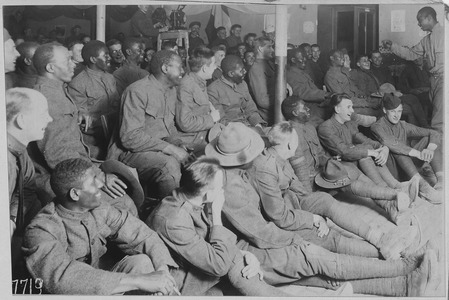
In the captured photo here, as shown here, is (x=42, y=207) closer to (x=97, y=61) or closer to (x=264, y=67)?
(x=97, y=61)

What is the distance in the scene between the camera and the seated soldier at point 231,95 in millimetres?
4434

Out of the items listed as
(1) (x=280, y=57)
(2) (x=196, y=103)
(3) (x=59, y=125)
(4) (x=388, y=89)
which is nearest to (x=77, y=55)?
(3) (x=59, y=125)

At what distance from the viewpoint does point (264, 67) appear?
4.44 meters

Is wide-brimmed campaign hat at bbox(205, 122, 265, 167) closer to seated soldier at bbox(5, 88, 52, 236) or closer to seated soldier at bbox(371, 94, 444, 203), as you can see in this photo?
seated soldier at bbox(371, 94, 444, 203)

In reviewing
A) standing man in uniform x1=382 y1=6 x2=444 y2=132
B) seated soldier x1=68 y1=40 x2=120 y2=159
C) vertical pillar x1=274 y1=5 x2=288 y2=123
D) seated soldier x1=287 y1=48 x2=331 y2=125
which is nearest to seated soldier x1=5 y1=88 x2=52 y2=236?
seated soldier x1=68 y1=40 x2=120 y2=159

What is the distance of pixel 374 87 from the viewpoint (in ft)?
14.6

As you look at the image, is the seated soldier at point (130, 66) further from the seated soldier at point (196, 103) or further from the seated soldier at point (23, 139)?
the seated soldier at point (23, 139)

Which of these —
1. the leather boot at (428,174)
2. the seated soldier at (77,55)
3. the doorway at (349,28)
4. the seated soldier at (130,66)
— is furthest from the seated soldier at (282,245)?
the seated soldier at (77,55)

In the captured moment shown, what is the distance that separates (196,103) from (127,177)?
56 centimetres

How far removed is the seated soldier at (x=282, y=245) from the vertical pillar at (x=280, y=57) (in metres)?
A: 0.20

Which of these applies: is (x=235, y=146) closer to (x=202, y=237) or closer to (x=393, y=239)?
(x=202, y=237)

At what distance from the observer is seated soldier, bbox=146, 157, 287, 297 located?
13.9ft

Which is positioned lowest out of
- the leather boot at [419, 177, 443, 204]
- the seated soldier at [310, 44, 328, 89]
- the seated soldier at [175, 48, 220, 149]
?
the leather boot at [419, 177, 443, 204]

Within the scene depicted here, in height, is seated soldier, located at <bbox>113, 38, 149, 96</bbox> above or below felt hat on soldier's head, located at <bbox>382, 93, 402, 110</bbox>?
above
